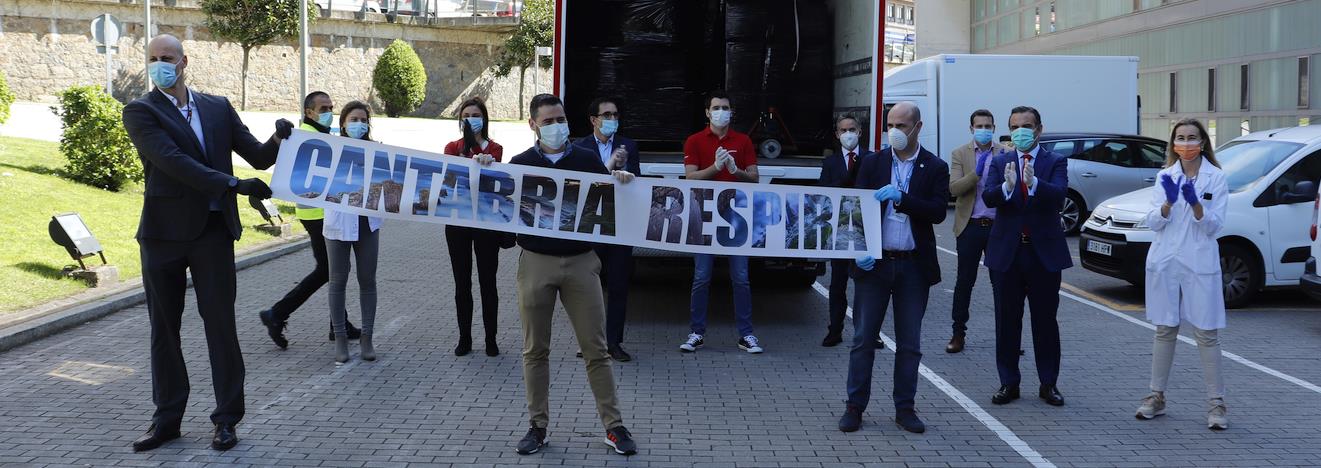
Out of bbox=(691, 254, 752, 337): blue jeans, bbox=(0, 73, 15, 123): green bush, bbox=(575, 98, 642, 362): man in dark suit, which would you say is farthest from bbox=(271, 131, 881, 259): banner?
bbox=(0, 73, 15, 123): green bush

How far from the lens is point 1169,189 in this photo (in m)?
6.47

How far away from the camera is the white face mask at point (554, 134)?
5887 millimetres

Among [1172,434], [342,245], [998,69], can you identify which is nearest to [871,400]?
[1172,434]

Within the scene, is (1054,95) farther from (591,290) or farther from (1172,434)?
(591,290)

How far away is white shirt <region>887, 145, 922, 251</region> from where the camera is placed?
625cm

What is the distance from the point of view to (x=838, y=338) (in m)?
8.88

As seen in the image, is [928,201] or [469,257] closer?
[928,201]

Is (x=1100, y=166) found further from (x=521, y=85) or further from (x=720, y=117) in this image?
(x=521, y=85)

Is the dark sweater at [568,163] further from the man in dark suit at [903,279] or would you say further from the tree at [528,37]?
the tree at [528,37]

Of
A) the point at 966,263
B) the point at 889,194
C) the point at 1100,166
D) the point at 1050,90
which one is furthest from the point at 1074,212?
the point at 889,194

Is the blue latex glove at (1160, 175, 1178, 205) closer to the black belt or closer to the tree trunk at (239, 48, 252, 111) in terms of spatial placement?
the black belt

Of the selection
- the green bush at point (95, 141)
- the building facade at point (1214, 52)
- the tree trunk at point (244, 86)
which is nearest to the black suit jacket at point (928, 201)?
the green bush at point (95, 141)

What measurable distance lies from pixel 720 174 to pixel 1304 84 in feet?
65.9

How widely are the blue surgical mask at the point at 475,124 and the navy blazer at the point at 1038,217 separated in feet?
11.3
